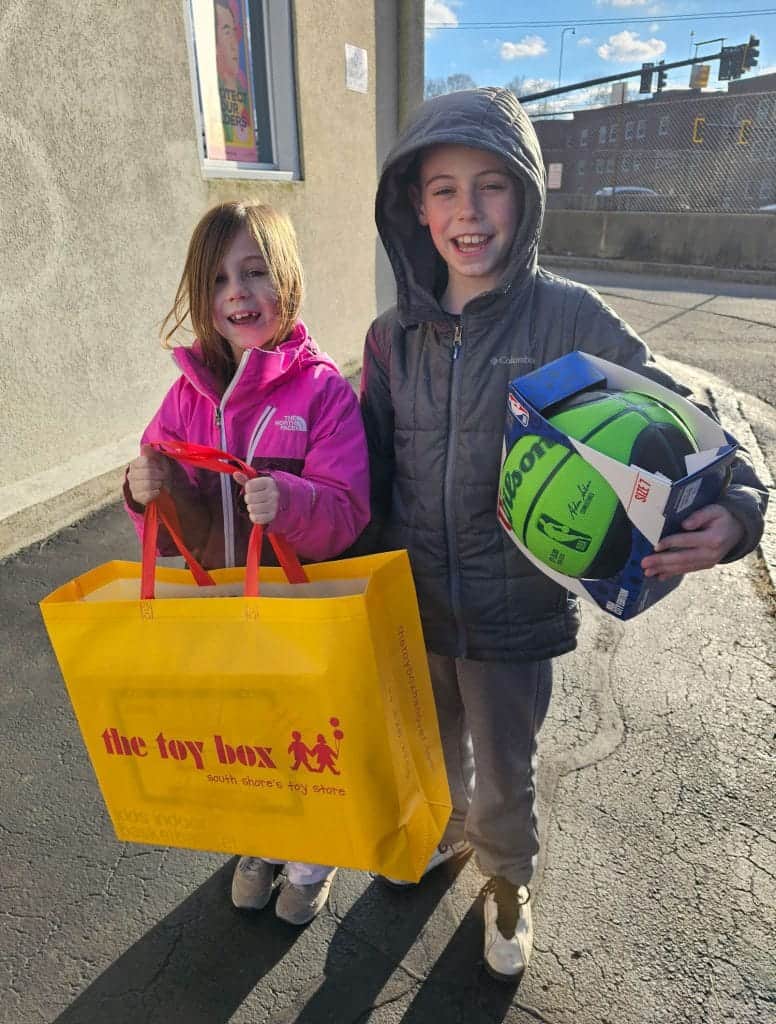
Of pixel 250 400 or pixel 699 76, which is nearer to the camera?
pixel 250 400

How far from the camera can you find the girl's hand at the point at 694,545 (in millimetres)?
1234

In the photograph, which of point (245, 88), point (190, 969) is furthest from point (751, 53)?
point (190, 969)

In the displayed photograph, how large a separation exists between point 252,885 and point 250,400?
135cm

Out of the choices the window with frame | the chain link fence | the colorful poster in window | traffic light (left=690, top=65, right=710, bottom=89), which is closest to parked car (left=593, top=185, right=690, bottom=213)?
the chain link fence

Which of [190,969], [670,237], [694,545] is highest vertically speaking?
[694,545]

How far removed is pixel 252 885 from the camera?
1.98 meters

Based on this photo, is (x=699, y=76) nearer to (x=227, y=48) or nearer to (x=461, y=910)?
(x=227, y=48)

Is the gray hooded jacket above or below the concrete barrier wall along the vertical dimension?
above

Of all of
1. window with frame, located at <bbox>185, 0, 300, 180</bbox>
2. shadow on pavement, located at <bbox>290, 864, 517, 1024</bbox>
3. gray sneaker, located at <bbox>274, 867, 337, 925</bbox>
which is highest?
window with frame, located at <bbox>185, 0, 300, 180</bbox>

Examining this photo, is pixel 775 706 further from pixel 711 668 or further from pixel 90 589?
pixel 90 589

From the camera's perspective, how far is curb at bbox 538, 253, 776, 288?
14266 mm

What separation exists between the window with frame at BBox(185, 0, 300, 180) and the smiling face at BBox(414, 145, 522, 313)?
170 inches

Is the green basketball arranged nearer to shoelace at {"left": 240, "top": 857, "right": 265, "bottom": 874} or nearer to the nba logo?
the nba logo

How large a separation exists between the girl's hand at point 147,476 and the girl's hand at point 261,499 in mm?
228
